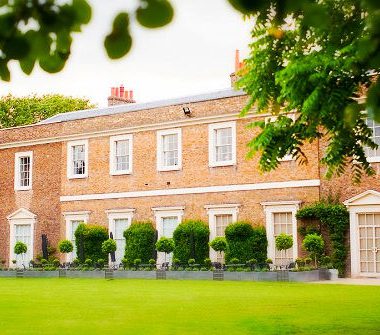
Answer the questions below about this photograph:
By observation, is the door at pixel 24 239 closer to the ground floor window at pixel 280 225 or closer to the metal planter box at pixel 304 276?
the ground floor window at pixel 280 225

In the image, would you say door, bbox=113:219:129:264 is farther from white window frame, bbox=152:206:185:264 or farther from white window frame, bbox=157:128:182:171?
white window frame, bbox=157:128:182:171

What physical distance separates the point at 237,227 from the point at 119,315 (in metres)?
14.5

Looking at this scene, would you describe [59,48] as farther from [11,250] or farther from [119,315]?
[11,250]

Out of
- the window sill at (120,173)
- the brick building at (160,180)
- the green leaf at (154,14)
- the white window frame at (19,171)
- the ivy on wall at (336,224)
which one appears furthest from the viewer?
the white window frame at (19,171)

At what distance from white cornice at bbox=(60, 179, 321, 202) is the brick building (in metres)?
0.04

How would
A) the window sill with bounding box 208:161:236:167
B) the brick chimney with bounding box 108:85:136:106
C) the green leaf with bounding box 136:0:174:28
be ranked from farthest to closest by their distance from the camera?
the brick chimney with bounding box 108:85:136:106, the window sill with bounding box 208:161:236:167, the green leaf with bounding box 136:0:174:28

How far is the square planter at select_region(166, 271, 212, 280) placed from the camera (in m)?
24.8

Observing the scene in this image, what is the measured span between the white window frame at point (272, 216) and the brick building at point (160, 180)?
4cm

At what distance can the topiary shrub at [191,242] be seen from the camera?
28141mm

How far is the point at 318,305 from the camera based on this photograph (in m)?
14.5

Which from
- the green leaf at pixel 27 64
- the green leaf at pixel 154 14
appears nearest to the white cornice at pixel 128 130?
the green leaf at pixel 27 64

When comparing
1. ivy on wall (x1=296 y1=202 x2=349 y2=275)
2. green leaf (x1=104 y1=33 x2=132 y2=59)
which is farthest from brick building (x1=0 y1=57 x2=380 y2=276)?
green leaf (x1=104 y1=33 x2=132 y2=59)

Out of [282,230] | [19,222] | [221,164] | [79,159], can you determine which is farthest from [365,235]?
[19,222]

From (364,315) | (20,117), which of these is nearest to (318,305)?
(364,315)
